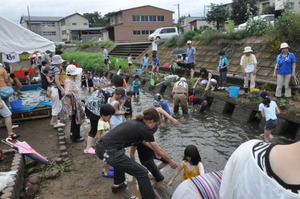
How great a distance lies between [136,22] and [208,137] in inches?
1460

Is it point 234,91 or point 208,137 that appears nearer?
point 208,137

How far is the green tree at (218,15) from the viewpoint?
3045 centimetres

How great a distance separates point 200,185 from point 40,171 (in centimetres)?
349

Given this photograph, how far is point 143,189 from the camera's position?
132 inches

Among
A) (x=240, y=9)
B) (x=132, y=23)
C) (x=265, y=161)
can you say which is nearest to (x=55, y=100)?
(x=265, y=161)

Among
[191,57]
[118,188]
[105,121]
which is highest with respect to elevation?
[191,57]

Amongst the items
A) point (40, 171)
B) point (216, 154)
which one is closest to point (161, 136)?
point (216, 154)

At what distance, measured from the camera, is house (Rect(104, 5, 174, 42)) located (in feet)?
130

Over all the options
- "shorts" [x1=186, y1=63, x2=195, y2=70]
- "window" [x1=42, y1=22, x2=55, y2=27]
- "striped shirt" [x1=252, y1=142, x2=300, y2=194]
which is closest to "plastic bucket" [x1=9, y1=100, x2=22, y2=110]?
"striped shirt" [x1=252, y1=142, x2=300, y2=194]

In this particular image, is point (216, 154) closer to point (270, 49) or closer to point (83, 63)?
point (270, 49)

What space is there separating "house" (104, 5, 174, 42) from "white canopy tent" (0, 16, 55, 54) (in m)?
32.7

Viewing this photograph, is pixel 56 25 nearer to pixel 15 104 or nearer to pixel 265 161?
pixel 15 104

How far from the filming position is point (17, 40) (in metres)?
7.04

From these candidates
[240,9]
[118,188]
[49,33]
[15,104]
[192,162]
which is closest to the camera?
[192,162]
